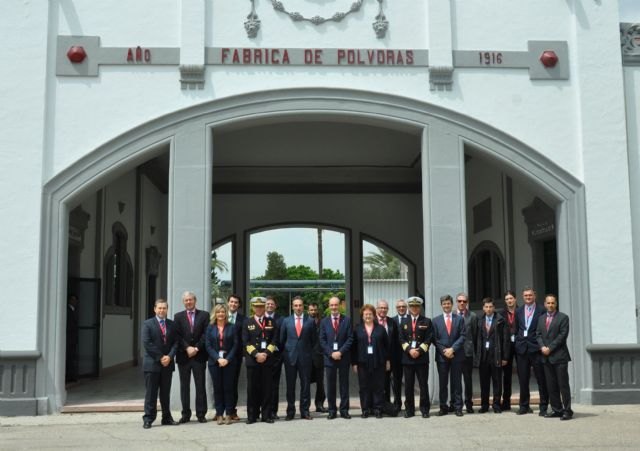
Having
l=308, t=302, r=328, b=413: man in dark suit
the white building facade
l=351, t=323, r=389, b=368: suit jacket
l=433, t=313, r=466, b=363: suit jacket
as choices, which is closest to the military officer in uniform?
l=308, t=302, r=328, b=413: man in dark suit

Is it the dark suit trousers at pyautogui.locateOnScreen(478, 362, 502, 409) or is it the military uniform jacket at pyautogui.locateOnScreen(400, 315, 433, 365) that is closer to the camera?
the military uniform jacket at pyautogui.locateOnScreen(400, 315, 433, 365)

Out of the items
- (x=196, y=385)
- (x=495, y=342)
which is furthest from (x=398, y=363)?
(x=196, y=385)

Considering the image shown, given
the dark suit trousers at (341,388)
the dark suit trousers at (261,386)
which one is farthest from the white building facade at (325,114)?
the dark suit trousers at (341,388)

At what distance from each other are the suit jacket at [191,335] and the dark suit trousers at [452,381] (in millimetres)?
3135

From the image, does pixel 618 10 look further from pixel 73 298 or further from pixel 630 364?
pixel 73 298

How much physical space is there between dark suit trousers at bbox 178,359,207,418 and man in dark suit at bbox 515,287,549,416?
4.15 meters

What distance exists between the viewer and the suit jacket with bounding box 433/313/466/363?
32.3ft

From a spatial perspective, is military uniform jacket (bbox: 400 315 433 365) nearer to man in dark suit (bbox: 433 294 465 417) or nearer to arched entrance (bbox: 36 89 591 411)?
man in dark suit (bbox: 433 294 465 417)

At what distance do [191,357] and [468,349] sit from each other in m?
3.65

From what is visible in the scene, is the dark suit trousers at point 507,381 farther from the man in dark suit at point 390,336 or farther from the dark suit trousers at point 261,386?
the dark suit trousers at point 261,386

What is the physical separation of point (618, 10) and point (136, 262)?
1225 centimetres

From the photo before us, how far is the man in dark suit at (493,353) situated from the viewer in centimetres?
991

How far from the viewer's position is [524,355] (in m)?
9.91

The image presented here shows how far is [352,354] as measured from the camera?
9.84 m
